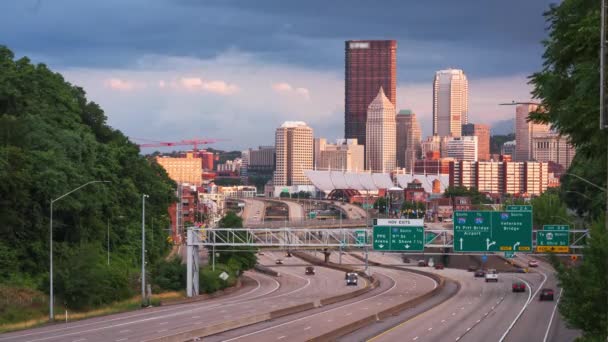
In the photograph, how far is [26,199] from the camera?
87.6m

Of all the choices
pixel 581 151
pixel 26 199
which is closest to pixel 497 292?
pixel 26 199

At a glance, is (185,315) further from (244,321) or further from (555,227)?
(555,227)

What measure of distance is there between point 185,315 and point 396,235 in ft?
76.3

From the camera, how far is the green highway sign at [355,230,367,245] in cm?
9575

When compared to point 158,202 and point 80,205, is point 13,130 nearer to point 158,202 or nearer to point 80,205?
point 80,205

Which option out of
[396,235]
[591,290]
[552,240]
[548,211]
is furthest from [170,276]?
[548,211]

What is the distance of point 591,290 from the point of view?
1639 inches

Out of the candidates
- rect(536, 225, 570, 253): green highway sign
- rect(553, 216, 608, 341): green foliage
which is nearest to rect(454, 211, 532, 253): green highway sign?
rect(536, 225, 570, 253): green highway sign

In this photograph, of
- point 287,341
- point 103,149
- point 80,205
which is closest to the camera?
point 287,341

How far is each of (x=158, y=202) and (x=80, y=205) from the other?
40.4 m

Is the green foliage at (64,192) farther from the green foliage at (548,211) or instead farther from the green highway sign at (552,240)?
the green foliage at (548,211)

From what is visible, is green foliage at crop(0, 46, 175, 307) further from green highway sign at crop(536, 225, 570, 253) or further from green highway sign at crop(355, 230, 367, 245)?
green highway sign at crop(536, 225, 570, 253)

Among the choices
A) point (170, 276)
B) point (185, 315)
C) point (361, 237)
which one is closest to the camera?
point (185, 315)

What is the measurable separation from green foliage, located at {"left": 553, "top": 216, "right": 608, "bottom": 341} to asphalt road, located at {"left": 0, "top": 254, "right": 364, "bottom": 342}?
20.0 meters
